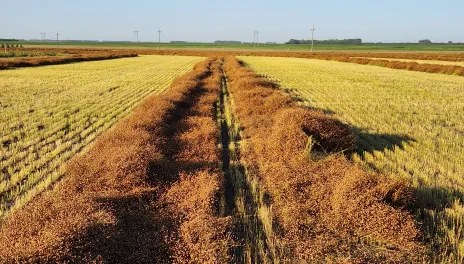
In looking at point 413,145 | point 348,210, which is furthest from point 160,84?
point 348,210

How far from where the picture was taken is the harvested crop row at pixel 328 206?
4.50m

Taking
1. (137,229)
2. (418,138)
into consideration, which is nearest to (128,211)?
(137,229)

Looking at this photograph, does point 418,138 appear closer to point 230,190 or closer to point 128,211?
point 230,190

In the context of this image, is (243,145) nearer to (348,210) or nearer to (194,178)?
(194,178)

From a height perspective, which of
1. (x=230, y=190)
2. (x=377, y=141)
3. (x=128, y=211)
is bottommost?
(x=230, y=190)

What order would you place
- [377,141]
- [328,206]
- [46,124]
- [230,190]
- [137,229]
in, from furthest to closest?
1. [46,124]
2. [377,141]
3. [230,190]
4. [328,206]
5. [137,229]

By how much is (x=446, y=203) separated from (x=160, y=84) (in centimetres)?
2136

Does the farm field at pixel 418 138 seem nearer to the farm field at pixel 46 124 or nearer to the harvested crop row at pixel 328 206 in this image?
the harvested crop row at pixel 328 206

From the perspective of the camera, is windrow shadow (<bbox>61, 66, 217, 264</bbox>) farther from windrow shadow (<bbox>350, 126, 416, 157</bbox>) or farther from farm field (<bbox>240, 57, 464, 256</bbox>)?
windrow shadow (<bbox>350, 126, 416, 157</bbox>)

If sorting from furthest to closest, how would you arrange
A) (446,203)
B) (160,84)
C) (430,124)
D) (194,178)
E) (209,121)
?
(160,84), (430,124), (209,121), (194,178), (446,203)

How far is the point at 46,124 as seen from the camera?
474 inches

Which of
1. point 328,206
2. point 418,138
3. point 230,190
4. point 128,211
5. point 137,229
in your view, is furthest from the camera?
point 418,138

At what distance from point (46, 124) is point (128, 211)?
854 centimetres

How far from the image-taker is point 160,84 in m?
24.8
